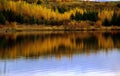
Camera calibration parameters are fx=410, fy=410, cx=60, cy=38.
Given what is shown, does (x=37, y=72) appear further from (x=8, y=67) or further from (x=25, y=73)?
(x=8, y=67)

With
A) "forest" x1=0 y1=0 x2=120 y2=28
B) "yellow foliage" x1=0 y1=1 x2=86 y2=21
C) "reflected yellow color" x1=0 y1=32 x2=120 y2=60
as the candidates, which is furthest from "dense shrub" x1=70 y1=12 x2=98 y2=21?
"reflected yellow color" x1=0 y1=32 x2=120 y2=60

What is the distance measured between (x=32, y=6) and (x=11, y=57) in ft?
249

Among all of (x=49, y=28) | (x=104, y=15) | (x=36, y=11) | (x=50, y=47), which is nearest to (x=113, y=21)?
(x=104, y=15)

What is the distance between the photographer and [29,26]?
298 ft

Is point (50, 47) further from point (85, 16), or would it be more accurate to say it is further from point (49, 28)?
point (85, 16)

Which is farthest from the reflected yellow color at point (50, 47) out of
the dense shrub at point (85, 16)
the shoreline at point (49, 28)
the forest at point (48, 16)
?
the dense shrub at point (85, 16)

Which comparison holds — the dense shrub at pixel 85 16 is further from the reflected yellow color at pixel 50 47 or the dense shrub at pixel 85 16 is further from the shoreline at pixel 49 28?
the reflected yellow color at pixel 50 47

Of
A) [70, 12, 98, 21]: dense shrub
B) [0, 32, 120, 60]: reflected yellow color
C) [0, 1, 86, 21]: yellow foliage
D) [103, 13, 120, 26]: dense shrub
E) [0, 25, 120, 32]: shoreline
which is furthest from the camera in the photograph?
[70, 12, 98, 21]: dense shrub

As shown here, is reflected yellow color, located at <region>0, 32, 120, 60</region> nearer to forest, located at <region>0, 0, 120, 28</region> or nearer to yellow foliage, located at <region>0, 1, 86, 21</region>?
forest, located at <region>0, 0, 120, 28</region>

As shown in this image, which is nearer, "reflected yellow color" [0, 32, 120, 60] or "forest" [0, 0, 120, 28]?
"reflected yellow color" [0, 32, 120, 60]

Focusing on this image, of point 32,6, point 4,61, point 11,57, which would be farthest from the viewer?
point 32,6

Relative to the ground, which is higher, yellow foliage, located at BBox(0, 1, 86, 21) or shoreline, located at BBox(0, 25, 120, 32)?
yellow foliage, located at BBox(0, 1, 86, 21)

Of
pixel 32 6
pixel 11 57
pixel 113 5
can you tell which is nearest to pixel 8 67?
pixel 11 57

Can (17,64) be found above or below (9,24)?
above
